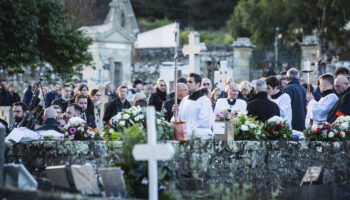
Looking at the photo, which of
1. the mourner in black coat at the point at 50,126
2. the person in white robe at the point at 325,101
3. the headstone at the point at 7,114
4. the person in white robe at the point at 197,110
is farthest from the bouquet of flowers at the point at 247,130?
the headstone at the point at 7,114

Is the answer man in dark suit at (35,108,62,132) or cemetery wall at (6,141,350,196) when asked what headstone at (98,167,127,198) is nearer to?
cemetery wall at (6,141,350,196)

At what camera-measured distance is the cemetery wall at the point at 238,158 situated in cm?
659

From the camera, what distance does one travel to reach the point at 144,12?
152ft

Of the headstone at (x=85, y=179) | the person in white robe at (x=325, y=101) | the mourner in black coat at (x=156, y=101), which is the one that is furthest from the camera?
the mourner in black coat at (x=156, y=101)

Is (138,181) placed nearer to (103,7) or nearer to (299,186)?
(299,186)

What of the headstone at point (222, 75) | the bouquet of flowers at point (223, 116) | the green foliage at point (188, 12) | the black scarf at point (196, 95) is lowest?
the bouquet of flowers at point (223, 116)

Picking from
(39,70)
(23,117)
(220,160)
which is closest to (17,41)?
(23,117)

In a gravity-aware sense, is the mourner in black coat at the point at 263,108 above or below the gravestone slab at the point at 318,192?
above

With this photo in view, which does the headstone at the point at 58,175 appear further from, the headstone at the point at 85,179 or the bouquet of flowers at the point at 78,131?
the bouquet of flowers at the point at 78,131

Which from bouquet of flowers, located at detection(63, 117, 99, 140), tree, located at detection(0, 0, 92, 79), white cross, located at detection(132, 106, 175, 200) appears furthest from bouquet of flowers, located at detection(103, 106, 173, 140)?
tree, located at detection(0, 0, 92, 79)

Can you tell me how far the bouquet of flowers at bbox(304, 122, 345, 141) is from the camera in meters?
7.12

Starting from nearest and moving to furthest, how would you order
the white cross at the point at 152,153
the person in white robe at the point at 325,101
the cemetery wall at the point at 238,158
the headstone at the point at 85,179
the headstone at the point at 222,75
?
the white cross at the point at 152,153, the headstone at the point at 85,179, the cemetery wall at the point at 238,158, the person in white robe at the point at 325,101, the headstone at the point at 222,75

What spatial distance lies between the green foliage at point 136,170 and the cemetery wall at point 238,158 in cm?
148

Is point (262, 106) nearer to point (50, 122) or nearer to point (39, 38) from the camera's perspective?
point (50, 122)
